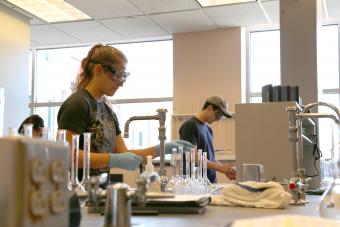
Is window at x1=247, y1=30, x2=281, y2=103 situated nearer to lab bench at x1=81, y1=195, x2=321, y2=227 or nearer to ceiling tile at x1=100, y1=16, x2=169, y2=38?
ceiling tile at x1=100, y1=16, x2=169, y2=38

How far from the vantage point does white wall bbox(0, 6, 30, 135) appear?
5039 millimetres

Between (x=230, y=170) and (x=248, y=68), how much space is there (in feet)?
9.51

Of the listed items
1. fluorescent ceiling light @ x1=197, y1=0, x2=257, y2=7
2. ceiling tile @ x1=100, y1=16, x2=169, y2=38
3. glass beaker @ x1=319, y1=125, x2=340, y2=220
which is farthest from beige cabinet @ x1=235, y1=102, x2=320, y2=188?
ceiling tile @ x1=100, y1=16, x2=169, y2=38

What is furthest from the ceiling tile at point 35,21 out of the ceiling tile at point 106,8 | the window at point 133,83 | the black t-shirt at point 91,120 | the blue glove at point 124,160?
the blue glove at point 124,160

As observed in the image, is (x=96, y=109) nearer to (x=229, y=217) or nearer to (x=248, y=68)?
(x=229, y=217)

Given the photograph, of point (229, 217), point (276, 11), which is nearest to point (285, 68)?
point (276, 11)

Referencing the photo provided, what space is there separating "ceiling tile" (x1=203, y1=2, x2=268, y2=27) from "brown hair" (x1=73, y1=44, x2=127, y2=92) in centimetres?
292

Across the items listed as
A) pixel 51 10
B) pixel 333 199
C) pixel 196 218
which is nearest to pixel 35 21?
pixel 51 10

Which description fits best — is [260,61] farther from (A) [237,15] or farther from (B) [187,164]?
(B) [187,164]

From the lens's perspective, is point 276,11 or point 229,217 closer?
point 229,217

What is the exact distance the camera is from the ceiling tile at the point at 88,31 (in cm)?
552

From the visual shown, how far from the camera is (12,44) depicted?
16.9 ft

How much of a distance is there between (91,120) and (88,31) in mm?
3927

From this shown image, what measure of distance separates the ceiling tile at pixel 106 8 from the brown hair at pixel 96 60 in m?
2.63
